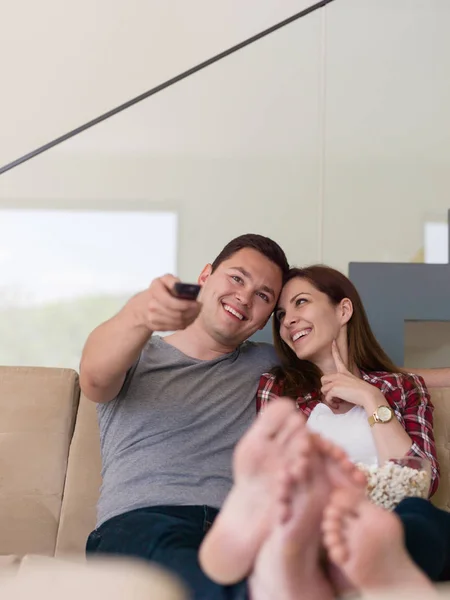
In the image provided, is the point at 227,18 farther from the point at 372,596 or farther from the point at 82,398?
the point at 372,596

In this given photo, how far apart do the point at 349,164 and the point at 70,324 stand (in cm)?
127

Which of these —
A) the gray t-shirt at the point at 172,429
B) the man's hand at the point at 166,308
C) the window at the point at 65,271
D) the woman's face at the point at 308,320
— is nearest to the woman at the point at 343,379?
the woman's face at the point at 308,320

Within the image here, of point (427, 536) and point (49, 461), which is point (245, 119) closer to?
point (49, 461)

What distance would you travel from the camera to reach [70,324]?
2914 millimetres

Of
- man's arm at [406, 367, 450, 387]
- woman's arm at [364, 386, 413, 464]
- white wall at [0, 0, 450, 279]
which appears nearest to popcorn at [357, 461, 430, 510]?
woman's arm at [364, 386, 413, 464]

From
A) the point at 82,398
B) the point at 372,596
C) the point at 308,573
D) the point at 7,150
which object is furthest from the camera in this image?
the point at 7,150

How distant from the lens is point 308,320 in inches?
68.8

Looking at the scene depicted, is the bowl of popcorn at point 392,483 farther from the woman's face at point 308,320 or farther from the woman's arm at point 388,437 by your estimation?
the woman's face at point 308,320

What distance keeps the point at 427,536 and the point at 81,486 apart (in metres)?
0.93

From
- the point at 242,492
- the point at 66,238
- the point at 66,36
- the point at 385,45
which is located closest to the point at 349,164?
the point at 385,45

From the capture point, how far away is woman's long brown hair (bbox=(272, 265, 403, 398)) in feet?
5.82

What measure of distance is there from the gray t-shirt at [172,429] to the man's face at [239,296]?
0.26 feet

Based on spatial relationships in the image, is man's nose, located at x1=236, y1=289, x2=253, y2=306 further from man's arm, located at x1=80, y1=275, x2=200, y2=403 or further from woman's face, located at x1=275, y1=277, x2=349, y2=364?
man's arm, located at x1=80, y1=275, x2=200, y2=403

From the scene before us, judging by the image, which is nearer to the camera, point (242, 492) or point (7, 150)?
point (242, 492)
